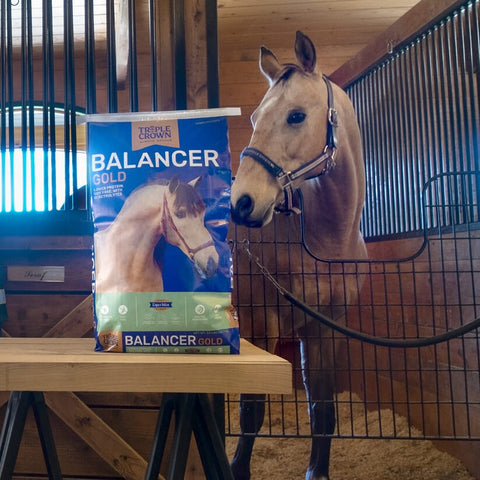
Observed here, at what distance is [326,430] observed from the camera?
1.84m

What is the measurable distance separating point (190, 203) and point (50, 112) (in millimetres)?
710

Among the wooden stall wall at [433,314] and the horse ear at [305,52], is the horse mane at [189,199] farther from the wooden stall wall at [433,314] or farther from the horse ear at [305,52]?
the horse ear at [305,52]

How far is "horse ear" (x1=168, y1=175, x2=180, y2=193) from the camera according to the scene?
676 millimetres

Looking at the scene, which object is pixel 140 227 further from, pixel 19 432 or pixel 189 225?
pixel 19 432

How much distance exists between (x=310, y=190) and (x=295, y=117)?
0.30 metres

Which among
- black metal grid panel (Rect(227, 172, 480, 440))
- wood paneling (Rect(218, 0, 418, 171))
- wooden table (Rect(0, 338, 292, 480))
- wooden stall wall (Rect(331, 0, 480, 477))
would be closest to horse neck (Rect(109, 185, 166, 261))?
wooden table (Rect(0, 338, 292, 480))

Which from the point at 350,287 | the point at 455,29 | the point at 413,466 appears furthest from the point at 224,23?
the point at 413,466

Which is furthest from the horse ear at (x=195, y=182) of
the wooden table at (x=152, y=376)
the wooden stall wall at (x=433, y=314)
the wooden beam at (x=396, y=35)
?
the wooden beam at (x=396, y=35)

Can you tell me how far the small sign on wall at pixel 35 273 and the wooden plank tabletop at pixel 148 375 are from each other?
2.06 ft

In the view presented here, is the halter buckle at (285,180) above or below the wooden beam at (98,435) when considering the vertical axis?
above

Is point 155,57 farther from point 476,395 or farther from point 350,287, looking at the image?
point 476,395

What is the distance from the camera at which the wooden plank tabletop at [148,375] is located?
0.56 metres

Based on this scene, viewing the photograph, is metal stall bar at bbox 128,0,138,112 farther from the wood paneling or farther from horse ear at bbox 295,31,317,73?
the wood paneling

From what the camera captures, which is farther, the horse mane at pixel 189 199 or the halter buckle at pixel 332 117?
the halter buckle at pixel 332 117
